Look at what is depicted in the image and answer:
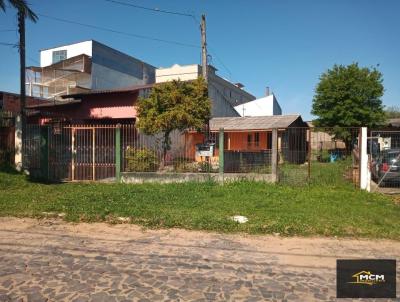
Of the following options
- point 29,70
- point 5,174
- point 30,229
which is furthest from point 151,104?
point 29,70

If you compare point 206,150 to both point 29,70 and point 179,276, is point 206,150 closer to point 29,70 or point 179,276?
point 179,276

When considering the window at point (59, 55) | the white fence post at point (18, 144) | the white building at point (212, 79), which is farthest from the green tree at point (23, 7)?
the window at point (59, 55)

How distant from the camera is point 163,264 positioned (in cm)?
553

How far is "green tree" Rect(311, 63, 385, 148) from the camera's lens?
30.4 metres

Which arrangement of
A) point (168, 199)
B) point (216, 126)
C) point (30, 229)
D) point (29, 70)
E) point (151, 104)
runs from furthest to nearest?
point (29, 70) < point (216, 126) < point (151, 104) < point (168, 199) < point (30, 229)

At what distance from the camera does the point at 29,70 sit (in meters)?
38.3

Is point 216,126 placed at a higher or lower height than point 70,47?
lower

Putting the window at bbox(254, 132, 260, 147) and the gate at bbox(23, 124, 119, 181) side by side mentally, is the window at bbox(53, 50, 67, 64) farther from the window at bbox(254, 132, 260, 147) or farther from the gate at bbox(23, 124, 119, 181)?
the gate at bbox(23, 124, 119, 181)

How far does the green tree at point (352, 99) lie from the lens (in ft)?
99.7

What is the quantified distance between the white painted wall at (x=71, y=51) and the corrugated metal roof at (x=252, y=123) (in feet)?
59.0

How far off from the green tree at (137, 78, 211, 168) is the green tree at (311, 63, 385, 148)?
17.9 meters

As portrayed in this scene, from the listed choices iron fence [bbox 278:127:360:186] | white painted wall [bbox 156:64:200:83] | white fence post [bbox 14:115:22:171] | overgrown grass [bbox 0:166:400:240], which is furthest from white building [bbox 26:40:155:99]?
iron fence [bbox 278:127:360:186]

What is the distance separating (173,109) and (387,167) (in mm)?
8396

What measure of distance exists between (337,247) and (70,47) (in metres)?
39.7
